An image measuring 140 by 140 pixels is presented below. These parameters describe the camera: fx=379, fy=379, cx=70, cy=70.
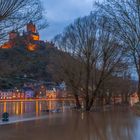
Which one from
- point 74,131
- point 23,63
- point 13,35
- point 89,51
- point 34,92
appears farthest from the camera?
point 34,92

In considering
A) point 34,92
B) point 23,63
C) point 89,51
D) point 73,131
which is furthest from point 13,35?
point 34,92

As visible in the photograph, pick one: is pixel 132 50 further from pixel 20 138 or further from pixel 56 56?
pixel 56 56

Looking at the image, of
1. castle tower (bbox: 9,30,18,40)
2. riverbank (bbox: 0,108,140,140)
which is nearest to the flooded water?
riverbank (bbox: 0,108,140,140)

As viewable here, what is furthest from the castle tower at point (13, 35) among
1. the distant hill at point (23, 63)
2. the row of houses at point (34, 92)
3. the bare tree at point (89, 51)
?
the row of houses at point (34, 92)

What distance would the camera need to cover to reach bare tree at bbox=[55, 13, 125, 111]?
54438mm

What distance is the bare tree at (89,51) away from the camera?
54.4 metres

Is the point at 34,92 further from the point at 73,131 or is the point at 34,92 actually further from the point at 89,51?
the point at 73,131

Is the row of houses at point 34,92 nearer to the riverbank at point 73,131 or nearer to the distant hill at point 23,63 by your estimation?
the distant hill at point 23,63

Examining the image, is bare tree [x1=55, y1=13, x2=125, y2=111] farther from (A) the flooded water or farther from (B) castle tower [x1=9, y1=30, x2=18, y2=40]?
(B) castle tower [x1=9, y1=30, x2=18, y2=40]

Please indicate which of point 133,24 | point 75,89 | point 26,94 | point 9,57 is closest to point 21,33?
point 9,57

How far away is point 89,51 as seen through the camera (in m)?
55.8

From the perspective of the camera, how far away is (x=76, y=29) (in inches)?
2261

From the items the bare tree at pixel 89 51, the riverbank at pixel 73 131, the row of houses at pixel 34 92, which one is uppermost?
the bare tree at pixel 89 51

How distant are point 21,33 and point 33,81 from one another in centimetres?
7094
